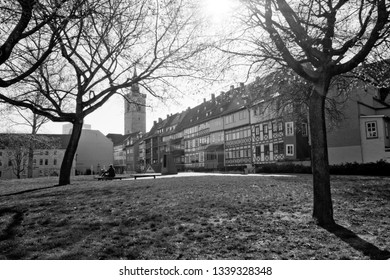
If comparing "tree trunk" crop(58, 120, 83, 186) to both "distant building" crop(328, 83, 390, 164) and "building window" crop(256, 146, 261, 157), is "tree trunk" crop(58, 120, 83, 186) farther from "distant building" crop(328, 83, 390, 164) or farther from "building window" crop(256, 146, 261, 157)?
"building window" crop(256, 146, 261, 157)

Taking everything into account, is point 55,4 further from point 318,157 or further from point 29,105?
point 29,105

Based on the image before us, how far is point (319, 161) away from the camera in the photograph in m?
7.90

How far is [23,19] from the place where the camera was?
28.0 ft

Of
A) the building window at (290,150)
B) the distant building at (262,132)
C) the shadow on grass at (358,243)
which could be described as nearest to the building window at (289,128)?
the distant building at (262,132)

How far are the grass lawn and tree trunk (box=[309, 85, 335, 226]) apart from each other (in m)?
0.42

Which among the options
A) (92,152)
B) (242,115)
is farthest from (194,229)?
(92,152)

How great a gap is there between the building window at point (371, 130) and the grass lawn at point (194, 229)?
89.6ft

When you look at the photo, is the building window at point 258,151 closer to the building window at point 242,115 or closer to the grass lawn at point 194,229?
the building window at point 242,115

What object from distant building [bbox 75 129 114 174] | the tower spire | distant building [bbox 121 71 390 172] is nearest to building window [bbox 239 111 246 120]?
distant building [bbox 121 71 390 172]

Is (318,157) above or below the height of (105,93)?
below

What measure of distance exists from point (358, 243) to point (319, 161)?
8.09ft

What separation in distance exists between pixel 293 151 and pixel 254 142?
8446 millimetres

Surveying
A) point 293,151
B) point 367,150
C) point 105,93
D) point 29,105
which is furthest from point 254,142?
point 29,105

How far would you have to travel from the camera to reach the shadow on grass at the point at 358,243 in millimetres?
5227
